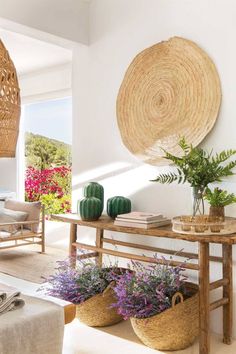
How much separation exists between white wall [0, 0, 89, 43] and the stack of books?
1.59m

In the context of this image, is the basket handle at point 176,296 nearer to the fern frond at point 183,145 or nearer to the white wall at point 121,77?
the white wall at point 121,77

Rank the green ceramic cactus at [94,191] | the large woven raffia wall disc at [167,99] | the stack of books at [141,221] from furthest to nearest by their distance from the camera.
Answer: the green ceramic cactus at [94,191], the large woven raffia wall disc at [167,99], the stack of books at [141,221]

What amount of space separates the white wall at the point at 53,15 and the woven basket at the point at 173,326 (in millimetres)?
2191

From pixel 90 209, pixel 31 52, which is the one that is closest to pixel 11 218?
pixel 31 52

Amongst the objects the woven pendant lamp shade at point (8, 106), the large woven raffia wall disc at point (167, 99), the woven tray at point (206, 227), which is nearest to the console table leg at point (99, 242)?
the large woven raffia wall disc at point (167, 99)

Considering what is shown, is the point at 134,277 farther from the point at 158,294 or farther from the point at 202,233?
the point at 202,233

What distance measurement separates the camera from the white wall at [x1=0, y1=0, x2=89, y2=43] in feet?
9.86

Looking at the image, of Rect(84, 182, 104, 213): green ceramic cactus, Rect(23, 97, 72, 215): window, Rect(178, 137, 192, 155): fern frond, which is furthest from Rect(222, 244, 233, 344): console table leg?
Rect(23, 97, 72, 215): window

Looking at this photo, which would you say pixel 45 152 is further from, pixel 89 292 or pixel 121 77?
pixel 89 292

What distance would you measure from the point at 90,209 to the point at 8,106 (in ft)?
5.17

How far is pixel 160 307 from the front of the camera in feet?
8.12

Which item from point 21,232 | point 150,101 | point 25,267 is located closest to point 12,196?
point 21,232

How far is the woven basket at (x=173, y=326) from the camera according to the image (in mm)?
2439

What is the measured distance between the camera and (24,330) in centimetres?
152
